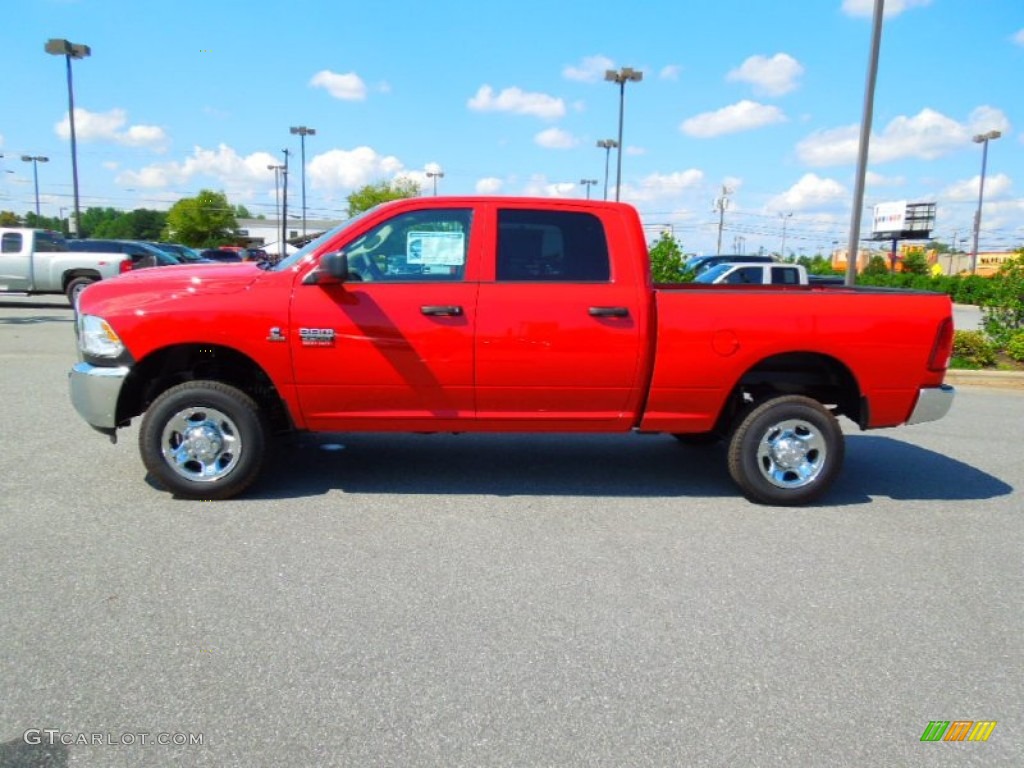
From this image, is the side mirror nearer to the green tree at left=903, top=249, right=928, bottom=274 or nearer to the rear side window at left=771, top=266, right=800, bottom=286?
the rear side window at left=771, top=266, right=800, bottom=286

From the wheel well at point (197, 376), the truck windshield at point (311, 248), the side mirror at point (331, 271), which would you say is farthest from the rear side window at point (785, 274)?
the side mirror at point (331, 271)

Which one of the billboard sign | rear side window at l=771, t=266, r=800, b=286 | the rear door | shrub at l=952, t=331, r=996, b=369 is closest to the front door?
the rear door

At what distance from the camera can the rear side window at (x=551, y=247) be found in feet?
16.4

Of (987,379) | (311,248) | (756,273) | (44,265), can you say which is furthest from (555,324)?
(44,265)

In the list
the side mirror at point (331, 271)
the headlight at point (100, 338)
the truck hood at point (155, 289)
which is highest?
the side mirror at point (331, 271)

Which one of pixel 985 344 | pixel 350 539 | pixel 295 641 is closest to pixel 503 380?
pixel 350 539

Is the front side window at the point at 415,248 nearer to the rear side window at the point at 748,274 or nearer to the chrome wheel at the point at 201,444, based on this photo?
the chrome wheel at the point at 201,444

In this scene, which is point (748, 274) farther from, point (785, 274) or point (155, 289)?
point (155, 289)

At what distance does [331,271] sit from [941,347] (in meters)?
4.10

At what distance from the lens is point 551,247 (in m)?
5.08

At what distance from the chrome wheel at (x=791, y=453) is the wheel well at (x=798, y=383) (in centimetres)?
29

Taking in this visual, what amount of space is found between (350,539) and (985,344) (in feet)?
37.1

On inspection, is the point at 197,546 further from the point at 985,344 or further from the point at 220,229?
the point at 220,229

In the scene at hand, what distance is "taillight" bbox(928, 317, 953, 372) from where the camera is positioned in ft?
17.1
